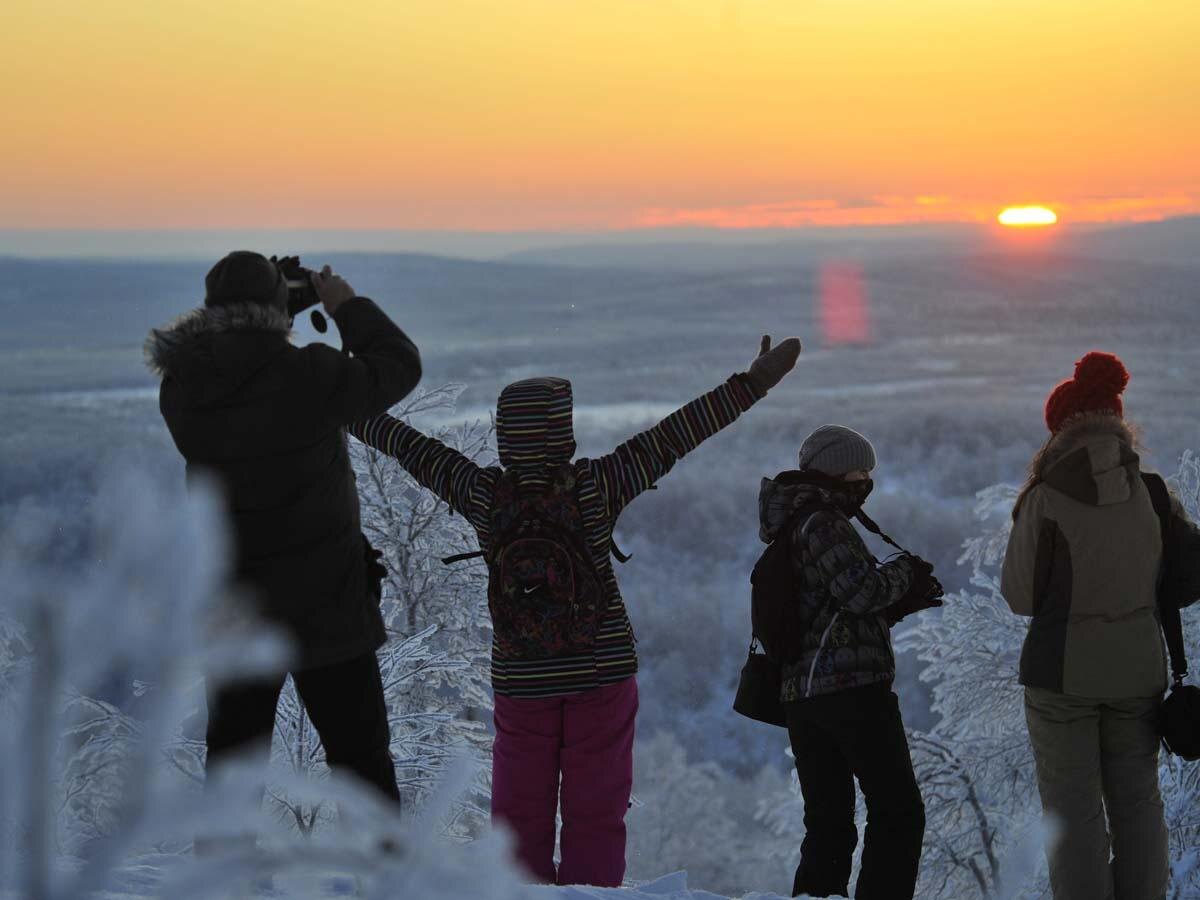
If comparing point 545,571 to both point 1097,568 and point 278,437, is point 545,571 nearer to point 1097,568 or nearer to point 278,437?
point 278,437

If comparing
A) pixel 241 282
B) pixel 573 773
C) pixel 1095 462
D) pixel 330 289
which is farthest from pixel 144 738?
pixel 1095 462

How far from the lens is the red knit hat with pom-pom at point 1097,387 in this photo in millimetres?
3998

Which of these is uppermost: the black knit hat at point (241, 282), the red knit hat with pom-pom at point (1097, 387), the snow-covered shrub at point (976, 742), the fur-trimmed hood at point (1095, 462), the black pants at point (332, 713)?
the black knit hat at point (241, 282)

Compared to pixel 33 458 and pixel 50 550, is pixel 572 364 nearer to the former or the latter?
pixel 33 458

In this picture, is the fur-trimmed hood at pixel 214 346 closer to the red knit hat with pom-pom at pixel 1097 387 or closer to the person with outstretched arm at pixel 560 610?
the person with outstretched arm at pixel 560 610

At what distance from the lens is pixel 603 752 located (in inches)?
145

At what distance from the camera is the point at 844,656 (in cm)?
371

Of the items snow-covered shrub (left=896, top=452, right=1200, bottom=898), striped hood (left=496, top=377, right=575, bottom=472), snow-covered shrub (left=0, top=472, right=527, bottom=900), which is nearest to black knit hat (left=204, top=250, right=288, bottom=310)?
striped hood (left=496, top=377, right=575, bottom=472)

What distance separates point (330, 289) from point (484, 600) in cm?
1059

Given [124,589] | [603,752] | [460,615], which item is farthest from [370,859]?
[460,615]

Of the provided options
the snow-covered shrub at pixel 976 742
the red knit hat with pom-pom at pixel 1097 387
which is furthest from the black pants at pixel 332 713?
the snow-covered shrub at pixel 976 742

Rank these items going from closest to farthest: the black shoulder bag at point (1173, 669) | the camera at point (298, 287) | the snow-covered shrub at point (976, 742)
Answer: the camera at point (298, 287) < the black shoulder bag at point (1173, 669) < the snow-covered shrub at point (976, 742)

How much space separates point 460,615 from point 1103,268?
144902mm

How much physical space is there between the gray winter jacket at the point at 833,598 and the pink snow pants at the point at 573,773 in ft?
1.98
